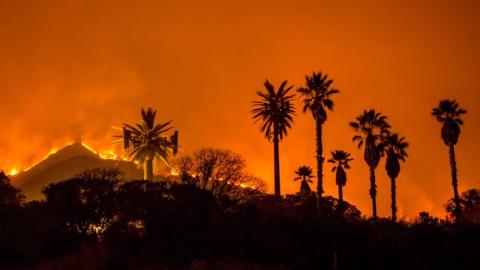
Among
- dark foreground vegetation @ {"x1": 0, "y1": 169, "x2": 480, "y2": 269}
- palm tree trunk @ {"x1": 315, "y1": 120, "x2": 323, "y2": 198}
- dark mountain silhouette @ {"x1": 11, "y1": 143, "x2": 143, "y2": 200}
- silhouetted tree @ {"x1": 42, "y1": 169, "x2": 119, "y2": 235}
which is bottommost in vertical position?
dark foreground vegetation @ {"x1": 0, "y1": 169, "x2": 480, "y2": 269}

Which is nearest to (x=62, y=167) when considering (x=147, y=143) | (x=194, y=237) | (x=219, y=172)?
(x=147, y=143)

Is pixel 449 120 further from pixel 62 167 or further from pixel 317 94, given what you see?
pixel 62 167

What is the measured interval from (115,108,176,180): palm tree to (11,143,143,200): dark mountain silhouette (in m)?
49.4

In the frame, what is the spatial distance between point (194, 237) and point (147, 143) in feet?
164

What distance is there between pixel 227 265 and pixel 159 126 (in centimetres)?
5624

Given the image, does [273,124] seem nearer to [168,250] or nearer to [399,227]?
[399,227]

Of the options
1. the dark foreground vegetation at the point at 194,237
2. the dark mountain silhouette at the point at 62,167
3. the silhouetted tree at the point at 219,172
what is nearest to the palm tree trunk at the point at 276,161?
the silhouetted tree at the point at 219,172

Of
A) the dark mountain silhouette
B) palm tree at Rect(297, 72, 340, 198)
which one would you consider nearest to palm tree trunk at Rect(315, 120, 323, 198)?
palm tree at Rect(297, 72, 340, 198)

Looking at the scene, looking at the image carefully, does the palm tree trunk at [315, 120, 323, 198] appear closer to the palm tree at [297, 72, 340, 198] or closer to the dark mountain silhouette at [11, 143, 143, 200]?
the palm tree at [297, 72, 340, 198]

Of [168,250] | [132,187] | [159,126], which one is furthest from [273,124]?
[168,250]

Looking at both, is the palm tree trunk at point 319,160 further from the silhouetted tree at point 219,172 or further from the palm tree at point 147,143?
the palm tree at point 147,143

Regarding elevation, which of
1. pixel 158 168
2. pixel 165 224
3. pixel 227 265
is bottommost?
pixel 227 265

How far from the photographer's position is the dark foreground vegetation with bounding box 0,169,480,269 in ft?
103

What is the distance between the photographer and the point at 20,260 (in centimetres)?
3334
